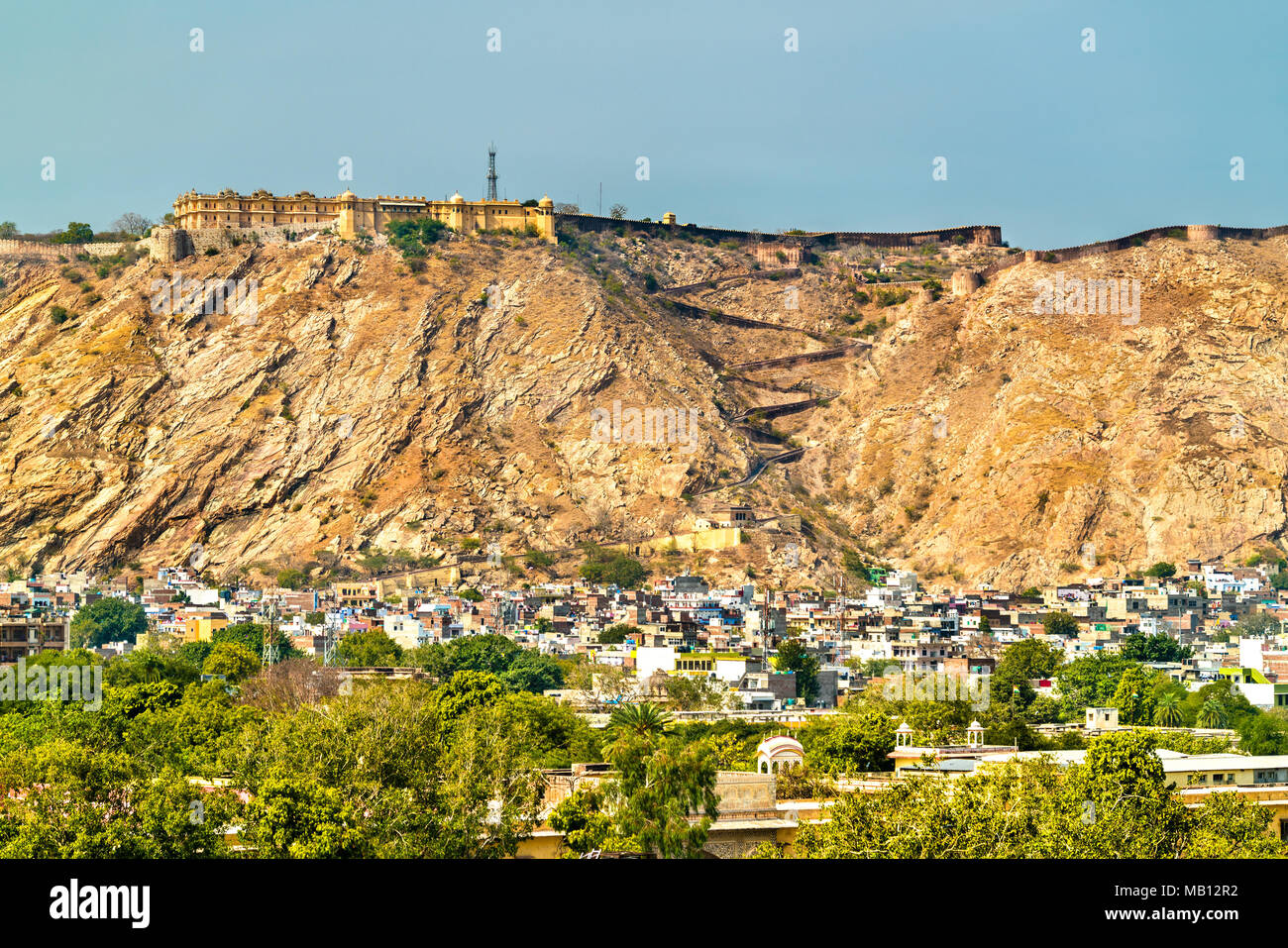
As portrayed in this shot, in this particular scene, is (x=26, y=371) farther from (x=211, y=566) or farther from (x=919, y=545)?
(x=919, y=545)

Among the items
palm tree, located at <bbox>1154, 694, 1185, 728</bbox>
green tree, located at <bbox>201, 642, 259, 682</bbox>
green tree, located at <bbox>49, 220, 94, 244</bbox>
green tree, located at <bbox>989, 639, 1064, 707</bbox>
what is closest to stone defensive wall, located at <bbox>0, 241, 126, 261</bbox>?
green tree, located at <bbox>49, 220, 94, 244</bbox>

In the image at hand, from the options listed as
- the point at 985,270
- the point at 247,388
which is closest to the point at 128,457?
the point at 247,388

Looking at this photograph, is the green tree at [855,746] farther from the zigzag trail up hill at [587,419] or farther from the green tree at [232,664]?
the zigzag trail up hill at [587,419]

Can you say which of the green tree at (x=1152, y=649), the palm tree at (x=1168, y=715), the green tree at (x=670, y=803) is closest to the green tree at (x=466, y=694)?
the green tree at (x=670, y=803)

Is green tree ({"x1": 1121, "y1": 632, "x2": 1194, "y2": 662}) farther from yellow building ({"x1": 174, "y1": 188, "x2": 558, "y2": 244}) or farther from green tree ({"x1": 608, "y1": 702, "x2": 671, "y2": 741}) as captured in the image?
yellow building ({"x1": 174, "y1": 188, "x2": 558, "y2": 244})
